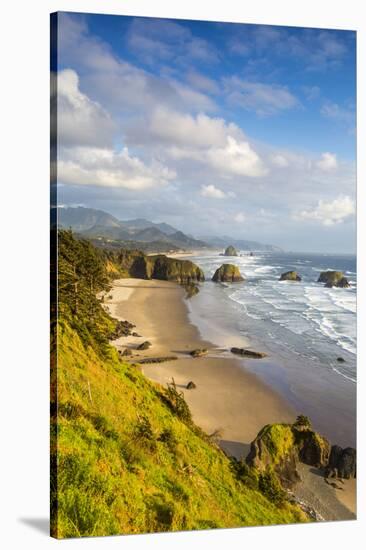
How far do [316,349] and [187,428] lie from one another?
1616 millimetres

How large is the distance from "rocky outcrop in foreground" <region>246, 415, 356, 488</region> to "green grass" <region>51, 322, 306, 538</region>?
0.90 ft

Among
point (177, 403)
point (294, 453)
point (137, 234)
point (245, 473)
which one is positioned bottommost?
point (245, 473)

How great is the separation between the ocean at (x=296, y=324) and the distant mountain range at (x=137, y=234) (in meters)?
0.16

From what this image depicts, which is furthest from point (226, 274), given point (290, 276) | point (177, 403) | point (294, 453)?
point (294, 453)

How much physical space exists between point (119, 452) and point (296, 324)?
7.38 feet

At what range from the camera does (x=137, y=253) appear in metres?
6.65

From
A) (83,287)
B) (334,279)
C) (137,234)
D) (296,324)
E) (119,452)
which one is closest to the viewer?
(119,452)

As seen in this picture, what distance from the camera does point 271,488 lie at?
21.5ft

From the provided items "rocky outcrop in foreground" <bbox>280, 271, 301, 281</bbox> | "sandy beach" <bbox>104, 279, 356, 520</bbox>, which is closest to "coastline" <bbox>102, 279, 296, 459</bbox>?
"sandy beach" <bbox>104, 279, 356, 520</bbox>

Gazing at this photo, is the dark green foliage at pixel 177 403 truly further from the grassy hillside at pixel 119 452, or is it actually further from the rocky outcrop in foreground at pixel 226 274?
the rocky outcrop in foreground at pixel 226 274

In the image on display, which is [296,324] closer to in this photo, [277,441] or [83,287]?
[277,441]

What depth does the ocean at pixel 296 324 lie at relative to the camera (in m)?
6.78

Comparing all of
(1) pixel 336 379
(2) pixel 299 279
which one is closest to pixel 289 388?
(1) pixel 336 379

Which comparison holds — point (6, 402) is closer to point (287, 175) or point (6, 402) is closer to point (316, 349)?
point (316, 349)
